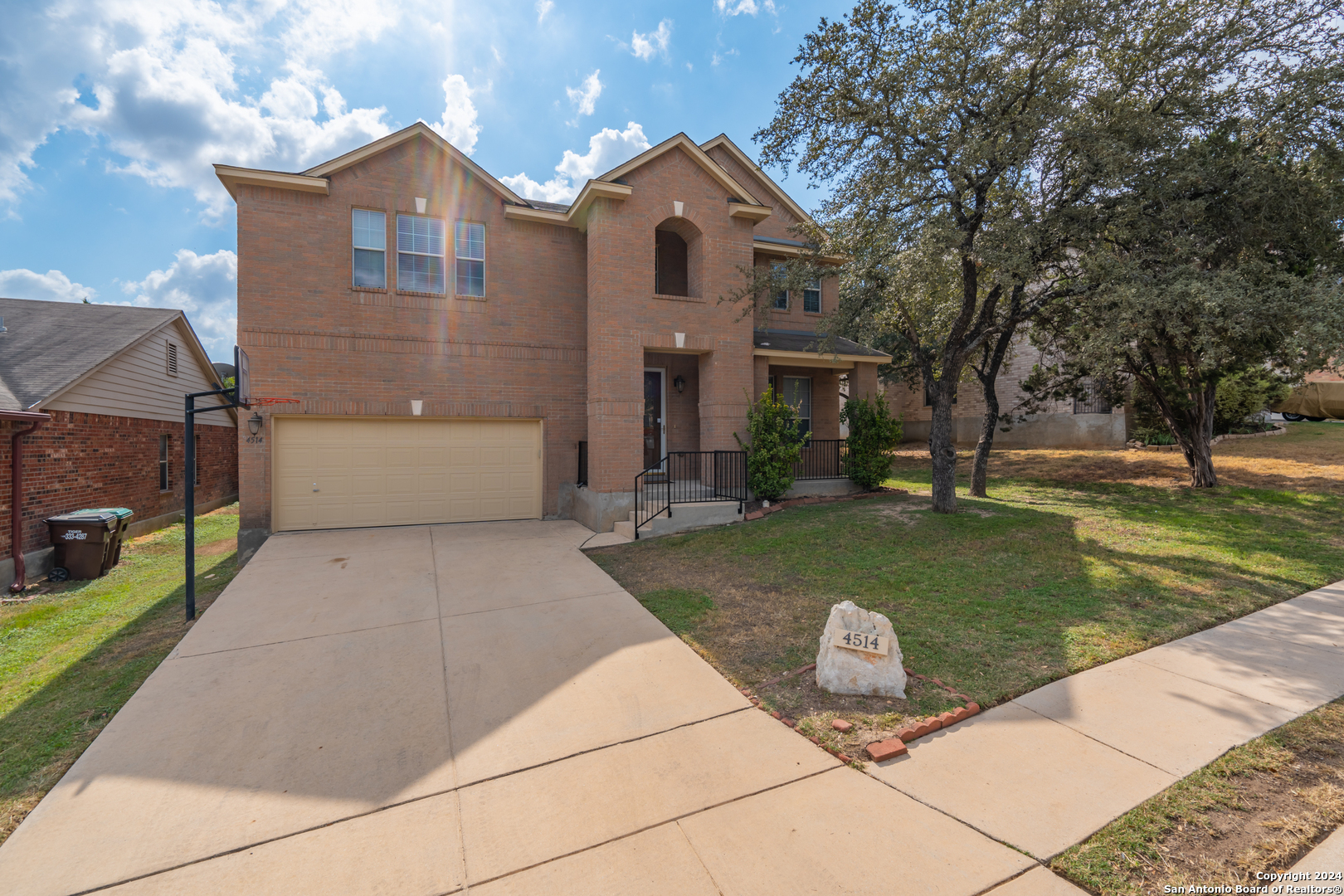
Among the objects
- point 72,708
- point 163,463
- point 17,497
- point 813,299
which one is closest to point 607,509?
point 72,708

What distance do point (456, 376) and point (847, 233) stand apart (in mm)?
7787

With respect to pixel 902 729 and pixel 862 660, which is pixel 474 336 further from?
pixel 902 729

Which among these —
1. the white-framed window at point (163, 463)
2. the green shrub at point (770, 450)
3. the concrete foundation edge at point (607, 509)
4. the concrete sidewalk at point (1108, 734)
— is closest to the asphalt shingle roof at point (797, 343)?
the green shrub at point (770, 450)

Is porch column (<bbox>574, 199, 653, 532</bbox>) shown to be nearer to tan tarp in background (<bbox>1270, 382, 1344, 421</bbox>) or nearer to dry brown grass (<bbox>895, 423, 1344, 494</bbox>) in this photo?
dry brown grass (<bbox>895, 423, 1344, 494</bbox>)

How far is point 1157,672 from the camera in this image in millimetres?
4094

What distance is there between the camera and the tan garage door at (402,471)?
32.8 feet

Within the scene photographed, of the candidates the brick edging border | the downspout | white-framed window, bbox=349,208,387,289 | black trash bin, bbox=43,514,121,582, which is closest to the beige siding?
the downspout

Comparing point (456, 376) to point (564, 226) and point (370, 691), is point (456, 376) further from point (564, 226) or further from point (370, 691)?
point (370, 691)

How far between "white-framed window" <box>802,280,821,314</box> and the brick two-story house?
2.44 meters

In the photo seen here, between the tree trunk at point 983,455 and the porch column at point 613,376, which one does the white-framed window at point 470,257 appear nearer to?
the porch column at point 613,376

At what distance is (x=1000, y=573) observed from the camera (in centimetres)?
651

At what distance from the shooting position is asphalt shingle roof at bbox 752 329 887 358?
39.0ft

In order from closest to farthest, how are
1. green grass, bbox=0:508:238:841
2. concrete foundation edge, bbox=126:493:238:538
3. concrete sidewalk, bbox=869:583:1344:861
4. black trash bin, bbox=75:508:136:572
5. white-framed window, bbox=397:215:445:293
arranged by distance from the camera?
1. concrete sidewalk, bbox=869:583:1344:861
2. green grass, bbox=0:508:238:841
3. black trash bin, bbox=75:508:136:572
4. white-framed window, bbox=397:215:445:293
5. concrete foundation edge, bbox=126:493:238:538

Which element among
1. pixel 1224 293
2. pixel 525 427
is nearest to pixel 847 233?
pixel 1224 293
